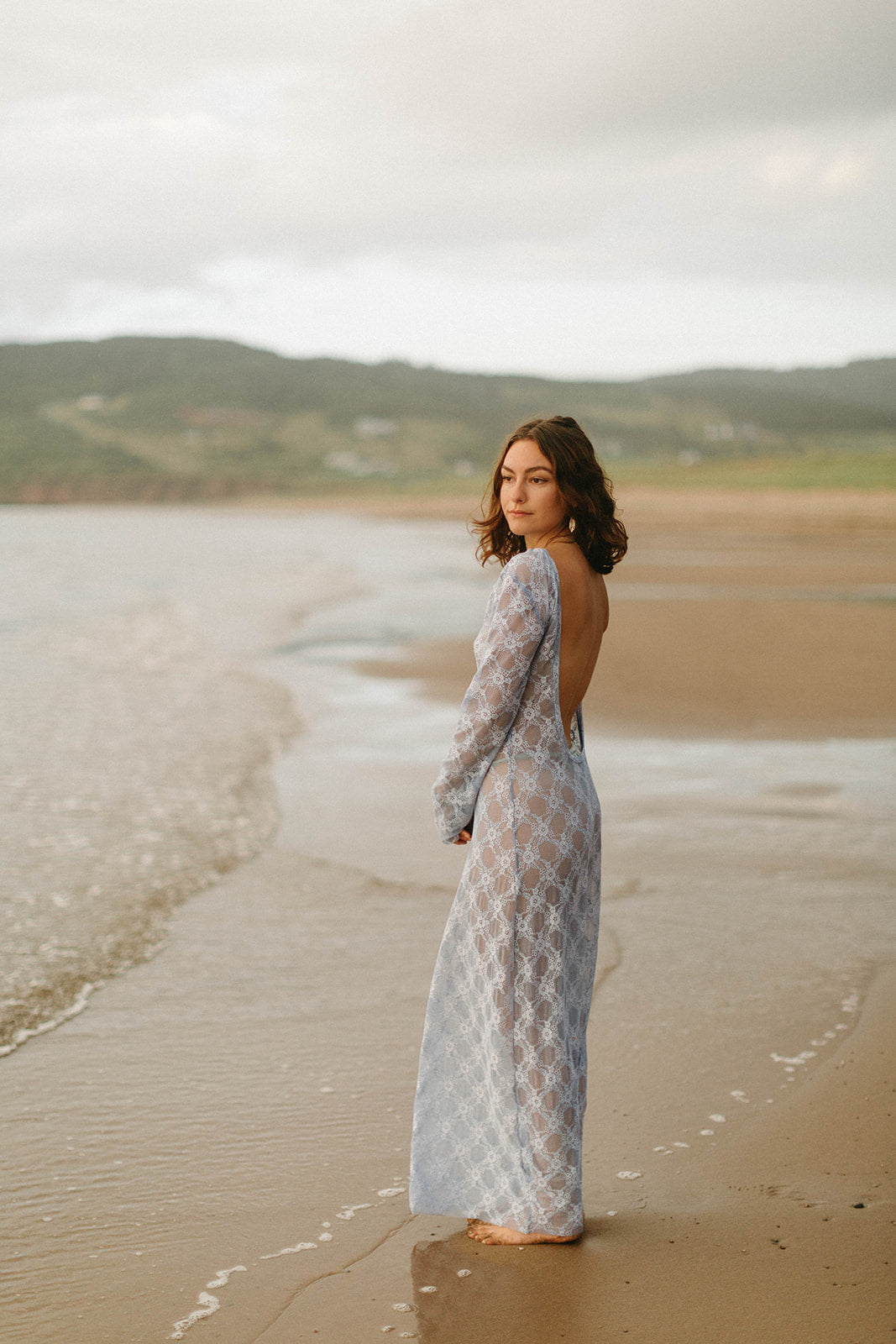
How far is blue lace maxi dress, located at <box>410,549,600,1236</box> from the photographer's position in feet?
8.20

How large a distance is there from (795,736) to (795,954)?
15.0 ft

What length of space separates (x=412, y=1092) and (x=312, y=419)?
394ft

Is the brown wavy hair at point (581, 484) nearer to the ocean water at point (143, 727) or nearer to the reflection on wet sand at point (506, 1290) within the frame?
the reflection on wet sand at point (506, 1290)

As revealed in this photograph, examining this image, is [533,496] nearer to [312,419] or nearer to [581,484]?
[581,484]

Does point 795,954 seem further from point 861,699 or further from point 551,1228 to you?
point 861,699

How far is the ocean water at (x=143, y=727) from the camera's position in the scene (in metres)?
5.04

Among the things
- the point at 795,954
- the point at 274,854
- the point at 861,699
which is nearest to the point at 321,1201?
the point at 795,954

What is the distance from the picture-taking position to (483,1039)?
265 centimetres

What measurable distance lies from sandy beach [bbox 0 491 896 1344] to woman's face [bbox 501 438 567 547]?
157cm

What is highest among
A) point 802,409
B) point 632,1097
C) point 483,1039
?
point 802,409

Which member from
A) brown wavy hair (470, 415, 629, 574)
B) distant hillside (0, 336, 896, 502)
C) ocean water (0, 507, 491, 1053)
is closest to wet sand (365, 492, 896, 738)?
ocean water (0, 507, 491, 1053)

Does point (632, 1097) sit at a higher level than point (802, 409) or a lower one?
lower

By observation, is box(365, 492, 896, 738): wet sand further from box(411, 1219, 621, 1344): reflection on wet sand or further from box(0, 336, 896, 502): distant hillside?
box(0, 336, 896, 502): distant hillside

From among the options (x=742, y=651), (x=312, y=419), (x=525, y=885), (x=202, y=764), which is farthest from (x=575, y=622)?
(x=312, y=419)
